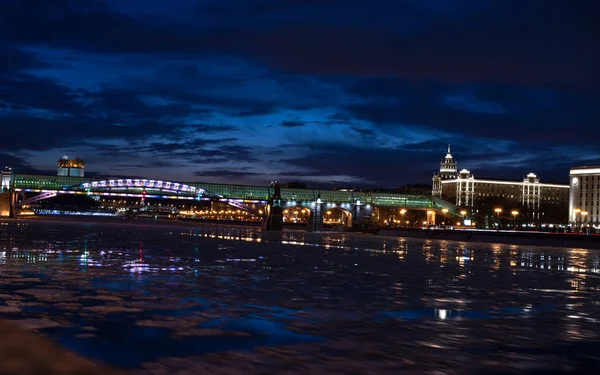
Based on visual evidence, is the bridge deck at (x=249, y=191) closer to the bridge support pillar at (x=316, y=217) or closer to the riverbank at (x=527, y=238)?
the bridge support pillar at (x=316, y=217)

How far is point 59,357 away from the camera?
6.95 meters

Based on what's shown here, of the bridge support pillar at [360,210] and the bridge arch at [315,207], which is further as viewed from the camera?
the bridge support pillar at [360,210]

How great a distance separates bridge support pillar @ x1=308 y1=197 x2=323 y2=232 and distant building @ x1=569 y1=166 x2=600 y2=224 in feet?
269

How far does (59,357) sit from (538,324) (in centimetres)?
841

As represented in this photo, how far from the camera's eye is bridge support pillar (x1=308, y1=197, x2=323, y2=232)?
14070 centimetres

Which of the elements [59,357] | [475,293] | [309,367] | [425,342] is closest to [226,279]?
[475,293]

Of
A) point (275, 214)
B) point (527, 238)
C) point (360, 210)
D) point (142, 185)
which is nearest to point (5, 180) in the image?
point (142, 185)

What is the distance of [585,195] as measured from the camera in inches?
7707

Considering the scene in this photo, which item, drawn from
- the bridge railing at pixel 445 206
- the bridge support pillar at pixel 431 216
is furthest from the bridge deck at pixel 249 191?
the bridge support pillar at pixel 431 216

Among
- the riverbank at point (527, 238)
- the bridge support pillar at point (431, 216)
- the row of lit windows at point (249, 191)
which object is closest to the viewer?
the riverbank at point (527, 238)

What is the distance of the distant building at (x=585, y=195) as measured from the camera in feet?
628

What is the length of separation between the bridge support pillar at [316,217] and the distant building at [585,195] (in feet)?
269

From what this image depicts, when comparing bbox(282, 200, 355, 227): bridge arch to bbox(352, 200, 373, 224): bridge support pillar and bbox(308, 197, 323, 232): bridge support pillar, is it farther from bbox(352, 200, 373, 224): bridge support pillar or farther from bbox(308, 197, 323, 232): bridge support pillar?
bbox(352, 200, 373, 224): bridge support pillar

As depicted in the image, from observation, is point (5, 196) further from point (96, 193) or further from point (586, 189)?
point (586, 189)
